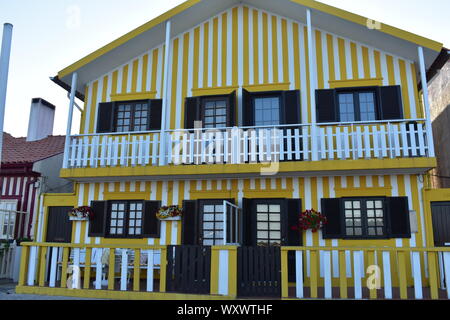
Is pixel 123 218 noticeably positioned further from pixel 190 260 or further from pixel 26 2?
pixel 26 2

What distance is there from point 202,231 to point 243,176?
1.79 m

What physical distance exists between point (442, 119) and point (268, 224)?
29.0ft

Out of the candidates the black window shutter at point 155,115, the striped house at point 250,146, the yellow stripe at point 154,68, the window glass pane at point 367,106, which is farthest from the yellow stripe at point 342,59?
the yellow stripe at point 154,68

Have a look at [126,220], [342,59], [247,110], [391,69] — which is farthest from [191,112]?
[391,69]

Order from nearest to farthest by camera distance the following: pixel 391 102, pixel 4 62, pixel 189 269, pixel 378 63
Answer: pixel 189 269
pixel 4 62
pixel 391 102
pixel 378 63

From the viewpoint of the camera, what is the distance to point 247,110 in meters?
11.0

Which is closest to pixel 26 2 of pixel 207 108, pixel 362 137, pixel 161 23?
pixel 161 23

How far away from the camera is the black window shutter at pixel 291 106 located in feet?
35.3

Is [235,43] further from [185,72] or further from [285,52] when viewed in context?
[185,72]

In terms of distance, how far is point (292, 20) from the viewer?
11547 millimetres
